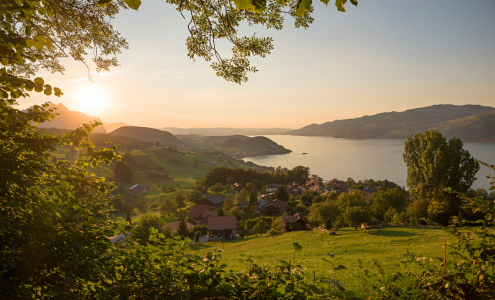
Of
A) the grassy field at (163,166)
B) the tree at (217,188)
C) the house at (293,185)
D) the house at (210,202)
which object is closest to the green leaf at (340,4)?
the grassy field at (163,166)

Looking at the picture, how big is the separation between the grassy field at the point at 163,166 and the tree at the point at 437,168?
142ft

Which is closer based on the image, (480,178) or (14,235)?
(14,235)

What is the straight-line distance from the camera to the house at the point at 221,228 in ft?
122

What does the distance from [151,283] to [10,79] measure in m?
2.89

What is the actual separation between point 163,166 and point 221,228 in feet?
249

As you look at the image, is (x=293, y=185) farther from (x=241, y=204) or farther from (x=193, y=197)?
(x=193, y=197)

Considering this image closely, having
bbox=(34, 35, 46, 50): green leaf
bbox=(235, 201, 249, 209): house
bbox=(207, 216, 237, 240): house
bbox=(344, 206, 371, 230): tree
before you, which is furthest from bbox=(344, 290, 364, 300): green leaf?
bbox=(235, 201, 249, 209): house

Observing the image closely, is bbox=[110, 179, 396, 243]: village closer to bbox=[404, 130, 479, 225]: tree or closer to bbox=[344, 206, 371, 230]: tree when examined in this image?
bbox=[344, 206, 371, 230]: tree

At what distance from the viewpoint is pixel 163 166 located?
104875 millimetres

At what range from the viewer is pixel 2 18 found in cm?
248

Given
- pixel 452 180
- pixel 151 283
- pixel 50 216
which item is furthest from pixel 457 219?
pixel 452 180

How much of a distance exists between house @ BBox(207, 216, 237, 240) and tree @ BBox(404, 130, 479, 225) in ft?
86.6

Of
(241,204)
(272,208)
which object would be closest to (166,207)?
(241,204)

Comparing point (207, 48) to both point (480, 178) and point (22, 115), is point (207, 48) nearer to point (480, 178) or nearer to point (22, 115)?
point (22, 115)
